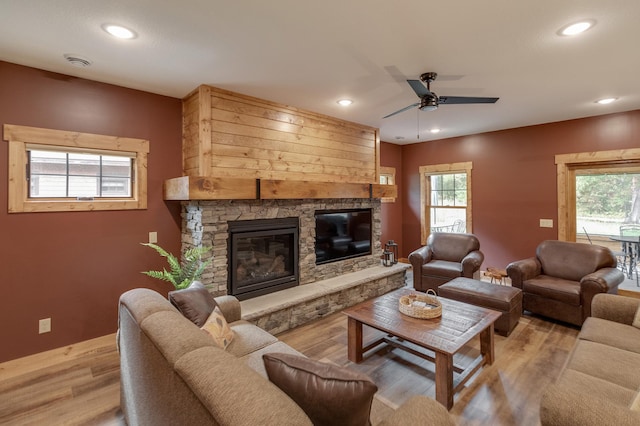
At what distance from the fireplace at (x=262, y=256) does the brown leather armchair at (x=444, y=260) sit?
204 centimetres

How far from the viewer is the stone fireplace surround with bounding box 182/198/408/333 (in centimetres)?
332

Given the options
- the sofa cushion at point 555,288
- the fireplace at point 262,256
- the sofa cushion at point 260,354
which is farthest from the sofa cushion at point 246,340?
the sofa cushion at point 555,288

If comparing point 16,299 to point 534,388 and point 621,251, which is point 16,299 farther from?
point 621,251

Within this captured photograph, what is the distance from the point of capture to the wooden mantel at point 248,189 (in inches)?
119

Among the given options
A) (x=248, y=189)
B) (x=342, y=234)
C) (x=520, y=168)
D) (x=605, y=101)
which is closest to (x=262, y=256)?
(x=248, y=189)

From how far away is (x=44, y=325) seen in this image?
2871mm

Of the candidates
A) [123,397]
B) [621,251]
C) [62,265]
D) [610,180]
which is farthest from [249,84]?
[621,251]

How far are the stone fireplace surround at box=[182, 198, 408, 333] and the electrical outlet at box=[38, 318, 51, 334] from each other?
1373 mm

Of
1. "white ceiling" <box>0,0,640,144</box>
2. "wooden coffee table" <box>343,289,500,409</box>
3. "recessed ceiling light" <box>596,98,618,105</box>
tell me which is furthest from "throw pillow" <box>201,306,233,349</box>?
"recessed ceiling light" <box>596,98,618,105</box>

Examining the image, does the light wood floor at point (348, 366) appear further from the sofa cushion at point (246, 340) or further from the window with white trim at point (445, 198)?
the window with white trim at point (445, 198)

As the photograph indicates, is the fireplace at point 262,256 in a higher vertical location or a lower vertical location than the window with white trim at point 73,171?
lower

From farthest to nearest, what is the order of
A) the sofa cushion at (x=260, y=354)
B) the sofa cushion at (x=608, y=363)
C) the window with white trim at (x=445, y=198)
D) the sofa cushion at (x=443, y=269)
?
1. the window with white trim at (x=445, y=198)
2. the sofa cushion at (x=443, y=269)
3. the sofa cushion at (x=260, y=354)
4. the sofa cushion at (x=608, y=363)

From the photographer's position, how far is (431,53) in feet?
8.49

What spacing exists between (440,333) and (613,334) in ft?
3.89
